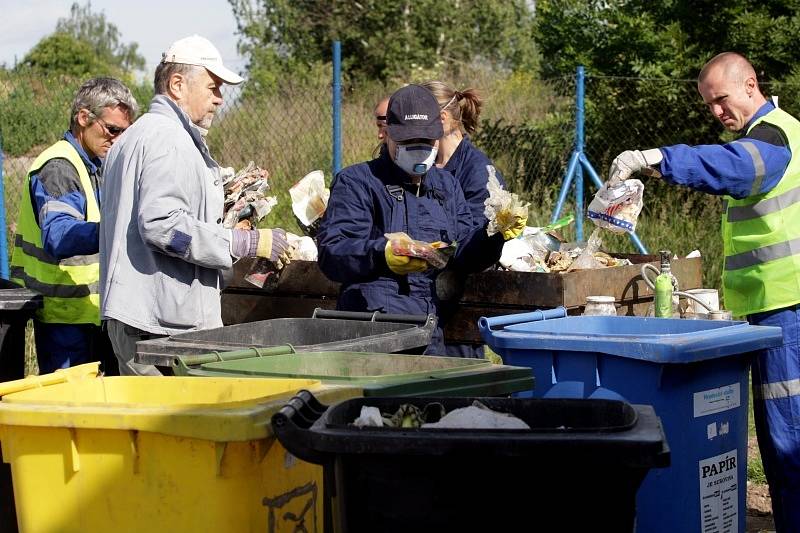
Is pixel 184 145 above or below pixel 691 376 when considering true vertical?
above

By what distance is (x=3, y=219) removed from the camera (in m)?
6.95

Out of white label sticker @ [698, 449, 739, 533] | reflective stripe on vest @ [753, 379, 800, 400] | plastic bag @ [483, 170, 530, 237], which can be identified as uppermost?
plastic bag @ [483, 170, 530, 237]

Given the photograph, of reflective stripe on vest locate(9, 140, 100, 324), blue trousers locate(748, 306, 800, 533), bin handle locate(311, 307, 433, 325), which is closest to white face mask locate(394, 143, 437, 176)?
bin handle locate(311, 307, 433, 325)

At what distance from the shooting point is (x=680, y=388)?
326cm

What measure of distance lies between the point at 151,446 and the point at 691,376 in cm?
165

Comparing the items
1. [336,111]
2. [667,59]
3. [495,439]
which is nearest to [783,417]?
[495,439]

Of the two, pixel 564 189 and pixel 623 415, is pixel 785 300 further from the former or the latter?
pixel 564 189

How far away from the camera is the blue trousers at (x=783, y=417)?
4309 mm

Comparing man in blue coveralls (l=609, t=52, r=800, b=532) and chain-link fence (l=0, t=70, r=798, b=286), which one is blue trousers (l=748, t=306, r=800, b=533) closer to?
man in blue coveralls (l=609, t=52, r=800, b=532)

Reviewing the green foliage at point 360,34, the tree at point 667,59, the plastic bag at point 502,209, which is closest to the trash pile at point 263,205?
the plastic bag at point 502,209

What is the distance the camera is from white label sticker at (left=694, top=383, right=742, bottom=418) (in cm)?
331

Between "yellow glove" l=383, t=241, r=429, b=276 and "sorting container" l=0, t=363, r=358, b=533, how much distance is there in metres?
1.39

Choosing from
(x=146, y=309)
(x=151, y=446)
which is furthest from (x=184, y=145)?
(x=151, y=446)

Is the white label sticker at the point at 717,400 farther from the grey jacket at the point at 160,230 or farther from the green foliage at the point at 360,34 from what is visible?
the green foliage at the point at 360,34
